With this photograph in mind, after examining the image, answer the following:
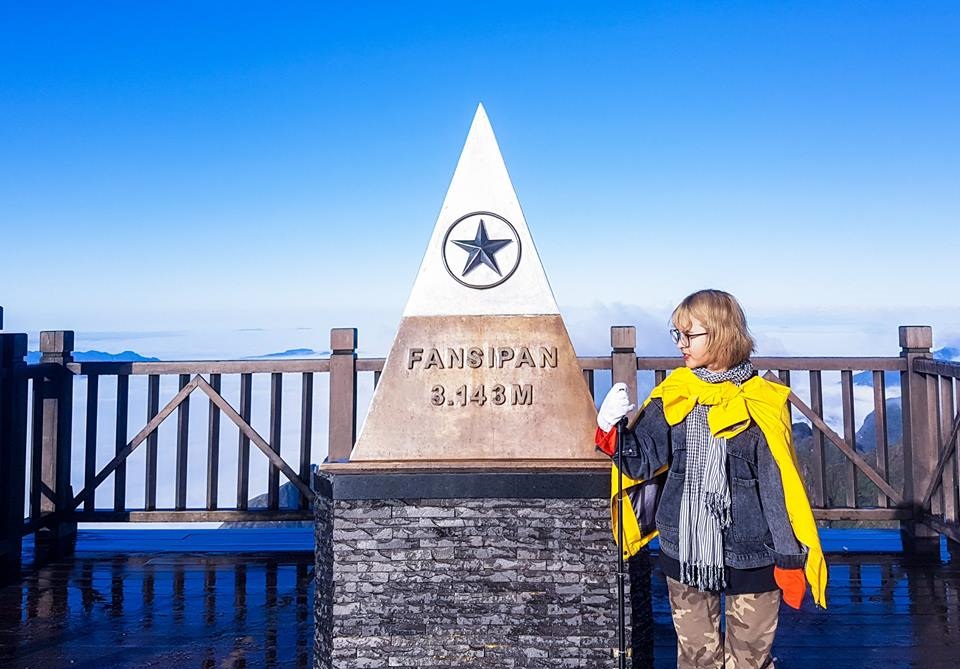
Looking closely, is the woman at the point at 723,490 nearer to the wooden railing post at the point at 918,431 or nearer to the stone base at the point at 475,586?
the stone base at the point at 475,586

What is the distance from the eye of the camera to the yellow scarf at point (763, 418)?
93.9 inches

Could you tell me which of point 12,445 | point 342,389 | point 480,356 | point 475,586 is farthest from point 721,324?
point 12,445

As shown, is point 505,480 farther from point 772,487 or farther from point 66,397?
point 66,397

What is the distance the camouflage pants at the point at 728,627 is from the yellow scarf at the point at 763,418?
180mm

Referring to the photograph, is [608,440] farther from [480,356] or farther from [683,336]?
[480,356]

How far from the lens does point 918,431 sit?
590 cm

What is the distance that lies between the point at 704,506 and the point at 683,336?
55 cm

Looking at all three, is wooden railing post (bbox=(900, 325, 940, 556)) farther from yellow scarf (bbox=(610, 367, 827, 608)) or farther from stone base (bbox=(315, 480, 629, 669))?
yellow scarf (bbox=(610, 367, 827, 608))

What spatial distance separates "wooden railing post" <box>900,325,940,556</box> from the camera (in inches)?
230

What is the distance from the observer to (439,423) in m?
3.65

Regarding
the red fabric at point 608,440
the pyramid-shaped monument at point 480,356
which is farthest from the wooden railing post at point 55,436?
the red fabric at point 608,440

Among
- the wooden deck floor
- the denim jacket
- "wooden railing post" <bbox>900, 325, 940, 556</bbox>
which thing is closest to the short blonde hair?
the denim jacket

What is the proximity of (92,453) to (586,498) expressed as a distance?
4.36 metres

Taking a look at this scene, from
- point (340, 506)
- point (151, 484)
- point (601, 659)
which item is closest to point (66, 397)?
point (151, 484)
